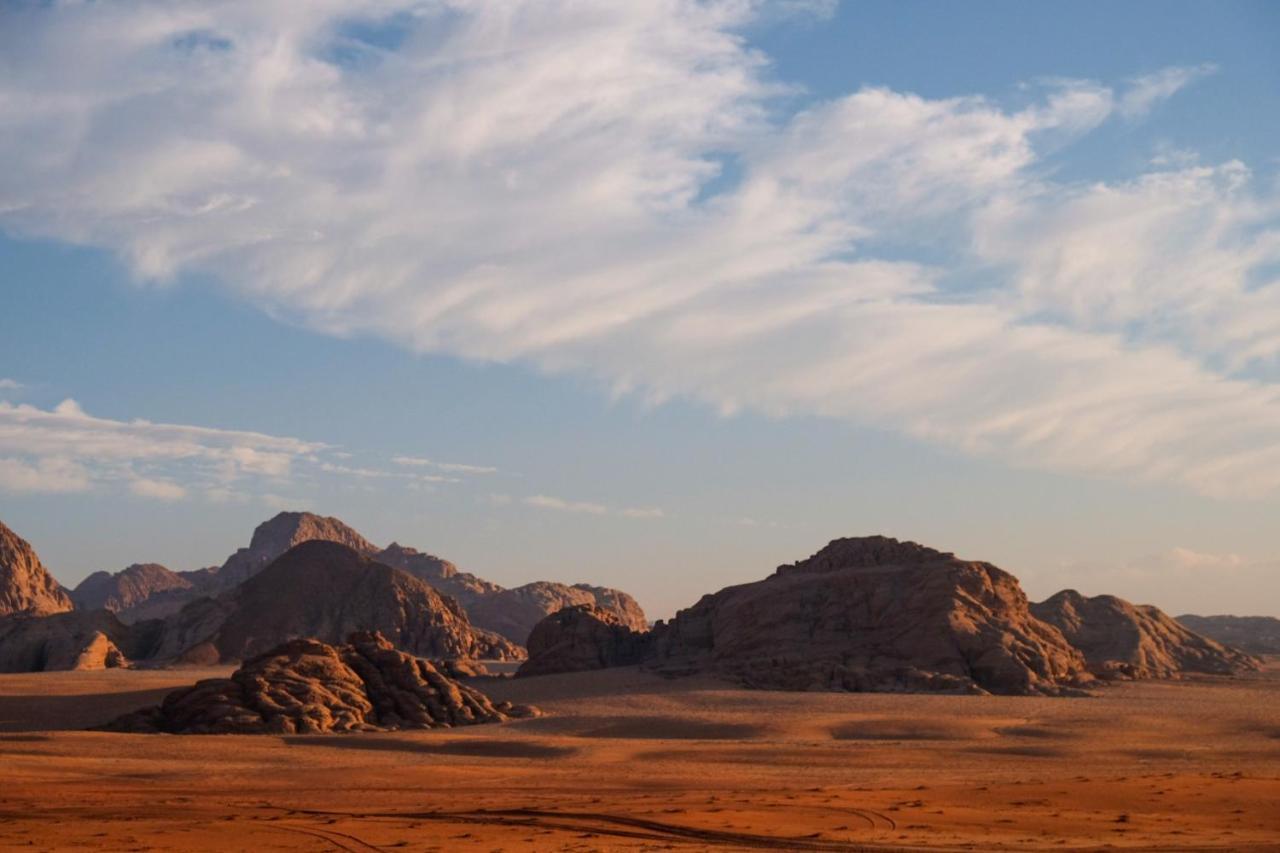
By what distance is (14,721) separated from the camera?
2014 inches

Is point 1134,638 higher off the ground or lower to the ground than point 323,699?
higher

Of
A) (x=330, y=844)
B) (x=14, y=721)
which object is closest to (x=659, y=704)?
(x=14, y=721)

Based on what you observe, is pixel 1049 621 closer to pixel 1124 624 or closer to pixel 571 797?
pixel 1124 624

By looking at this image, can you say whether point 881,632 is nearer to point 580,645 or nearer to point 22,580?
point 580,645

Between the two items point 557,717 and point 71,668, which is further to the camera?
point 71,668

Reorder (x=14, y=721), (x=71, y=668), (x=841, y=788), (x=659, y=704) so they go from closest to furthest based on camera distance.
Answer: (x=841, y=788)
(x=14, y=721)
(x=659, y=704)
(x=71, y=668)

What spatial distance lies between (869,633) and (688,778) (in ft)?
112

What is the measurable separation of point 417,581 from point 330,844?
90.3 meters

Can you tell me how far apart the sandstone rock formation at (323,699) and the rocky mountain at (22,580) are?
7538 cm

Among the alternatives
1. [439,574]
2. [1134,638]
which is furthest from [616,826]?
[439,574]

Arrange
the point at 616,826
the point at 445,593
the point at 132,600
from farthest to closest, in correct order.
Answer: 1. the point at 132,600
2. the point at 445,593
3. the point at 616,826

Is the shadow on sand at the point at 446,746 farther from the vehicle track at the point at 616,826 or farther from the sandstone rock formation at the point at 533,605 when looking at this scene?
the sandstone rock formation at the point at 533,605

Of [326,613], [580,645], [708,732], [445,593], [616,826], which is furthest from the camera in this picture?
[445,593]

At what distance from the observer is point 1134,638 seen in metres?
84.8
